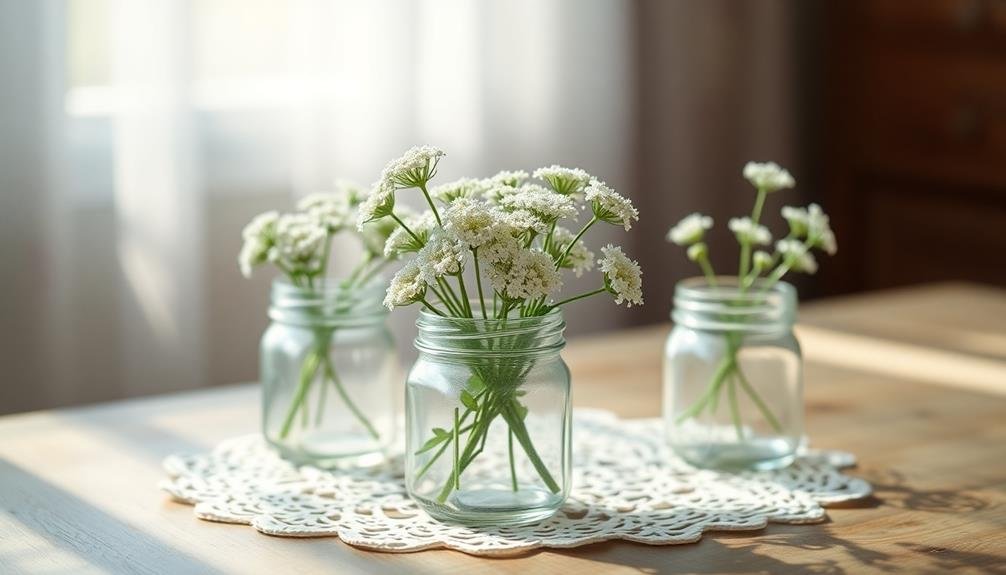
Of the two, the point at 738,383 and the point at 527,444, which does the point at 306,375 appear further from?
the point at 738,383

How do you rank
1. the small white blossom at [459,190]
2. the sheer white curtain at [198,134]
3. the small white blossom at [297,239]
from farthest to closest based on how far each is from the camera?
1. the sheer white curtain at [198,134]
2. the small white blossom at [297,239]
3. the small white blossom at [459,190]

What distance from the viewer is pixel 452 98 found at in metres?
2.86

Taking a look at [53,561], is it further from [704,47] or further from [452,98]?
[704,47]

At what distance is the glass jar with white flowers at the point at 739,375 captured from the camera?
1273 millimetres

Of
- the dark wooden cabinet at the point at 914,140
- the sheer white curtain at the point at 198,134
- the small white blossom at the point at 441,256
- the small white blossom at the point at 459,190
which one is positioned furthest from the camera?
the dark wooden cabinet at the point at 914,140

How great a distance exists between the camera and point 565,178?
1077 millimetres

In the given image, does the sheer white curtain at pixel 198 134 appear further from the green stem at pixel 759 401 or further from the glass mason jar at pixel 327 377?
the green stem at pixel 759 401

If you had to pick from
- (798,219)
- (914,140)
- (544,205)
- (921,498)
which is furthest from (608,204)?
(914,140)

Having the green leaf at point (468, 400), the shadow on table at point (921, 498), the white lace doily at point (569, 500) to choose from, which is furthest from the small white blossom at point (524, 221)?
the shadow on table at point (921, 498)

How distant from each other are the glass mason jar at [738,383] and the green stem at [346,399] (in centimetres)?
29

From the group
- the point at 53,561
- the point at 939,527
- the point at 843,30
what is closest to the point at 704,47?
the point at 843,30

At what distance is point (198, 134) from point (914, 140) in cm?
175

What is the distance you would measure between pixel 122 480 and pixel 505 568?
417mm

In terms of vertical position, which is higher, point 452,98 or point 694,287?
point 452,98
